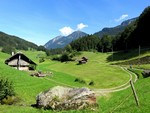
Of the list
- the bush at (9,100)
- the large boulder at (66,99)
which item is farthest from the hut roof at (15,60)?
the large boulder at (66,99)

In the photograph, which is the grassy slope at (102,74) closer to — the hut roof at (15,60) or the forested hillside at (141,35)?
the hut roof at (15,60)

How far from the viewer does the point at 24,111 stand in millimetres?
25656

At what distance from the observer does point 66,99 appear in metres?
26.8

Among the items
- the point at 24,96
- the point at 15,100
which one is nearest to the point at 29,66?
the point at 24,96


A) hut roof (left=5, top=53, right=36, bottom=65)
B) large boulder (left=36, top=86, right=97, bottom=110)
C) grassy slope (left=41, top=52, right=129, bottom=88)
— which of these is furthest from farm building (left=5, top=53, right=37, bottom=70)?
large boulder (left=36, top=86, right=97, bottom=110)

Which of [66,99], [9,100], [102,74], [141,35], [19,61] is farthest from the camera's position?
[141,35]

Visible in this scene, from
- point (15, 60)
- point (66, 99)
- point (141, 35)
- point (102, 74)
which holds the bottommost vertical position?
point (102, 74)

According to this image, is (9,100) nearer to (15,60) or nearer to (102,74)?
(15,60)

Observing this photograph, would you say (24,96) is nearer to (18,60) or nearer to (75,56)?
(18,60)

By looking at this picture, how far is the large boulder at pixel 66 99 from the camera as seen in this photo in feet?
A: 83.9

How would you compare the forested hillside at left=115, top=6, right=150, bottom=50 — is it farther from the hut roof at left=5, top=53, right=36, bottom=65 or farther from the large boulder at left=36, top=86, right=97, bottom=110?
the large boulder at left=36, top=86, right=97, bottom=110

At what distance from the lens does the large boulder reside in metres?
25.6

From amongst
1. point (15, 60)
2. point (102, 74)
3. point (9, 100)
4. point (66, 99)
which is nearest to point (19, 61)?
point (15, 60)

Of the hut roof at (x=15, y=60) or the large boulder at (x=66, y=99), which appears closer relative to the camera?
the large boulder at (x=66, y=99)
